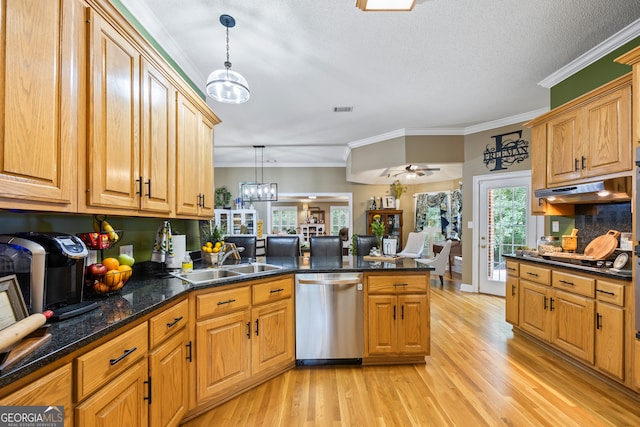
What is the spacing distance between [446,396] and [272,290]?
150 centimetres

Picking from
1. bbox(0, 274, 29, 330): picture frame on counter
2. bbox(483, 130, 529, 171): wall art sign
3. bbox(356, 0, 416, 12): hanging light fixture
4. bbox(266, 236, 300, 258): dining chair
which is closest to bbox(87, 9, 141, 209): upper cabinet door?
bbox(0, 274, 29, 330): picture frame on counter

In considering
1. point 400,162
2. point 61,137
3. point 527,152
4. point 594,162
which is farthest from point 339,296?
point 527,152

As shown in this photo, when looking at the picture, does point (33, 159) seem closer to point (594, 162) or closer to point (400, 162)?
point (594, 162)

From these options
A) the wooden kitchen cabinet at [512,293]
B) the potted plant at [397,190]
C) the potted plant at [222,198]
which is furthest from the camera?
the potted plant at [397,190]

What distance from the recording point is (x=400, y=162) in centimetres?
508

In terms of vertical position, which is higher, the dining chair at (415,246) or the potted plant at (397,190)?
the potted plant at (397,190)

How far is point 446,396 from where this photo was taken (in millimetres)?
2150

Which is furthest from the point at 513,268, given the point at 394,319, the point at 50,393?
the point at 50,393

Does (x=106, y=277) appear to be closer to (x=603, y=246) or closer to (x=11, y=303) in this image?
Answer: (x=11, y=303)

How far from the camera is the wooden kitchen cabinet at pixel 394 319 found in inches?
101

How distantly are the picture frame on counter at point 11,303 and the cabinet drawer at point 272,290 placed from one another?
4.30 ft

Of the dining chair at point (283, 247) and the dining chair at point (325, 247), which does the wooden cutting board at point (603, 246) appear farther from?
the dining chair at point (283, 247)

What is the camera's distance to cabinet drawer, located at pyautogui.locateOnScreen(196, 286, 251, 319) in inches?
74.7

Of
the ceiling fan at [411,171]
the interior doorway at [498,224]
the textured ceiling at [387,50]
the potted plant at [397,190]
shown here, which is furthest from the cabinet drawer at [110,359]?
the potted plant at [397,190]
